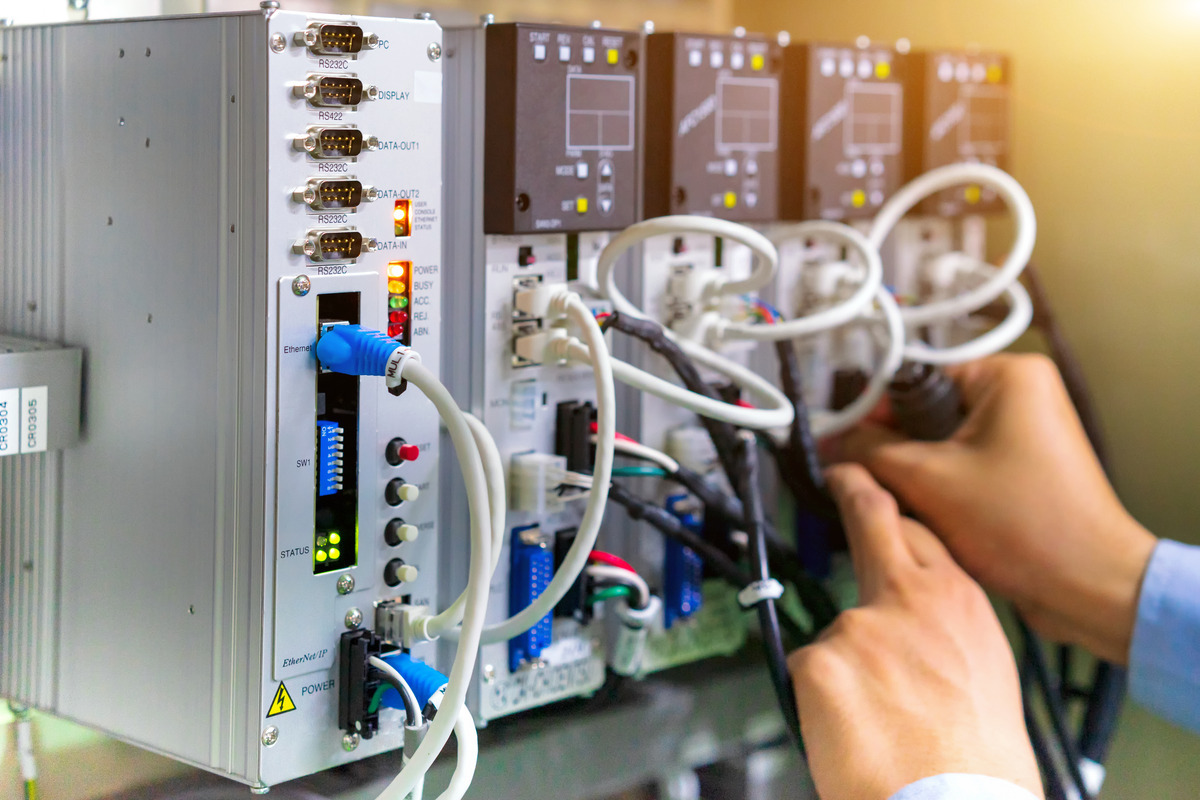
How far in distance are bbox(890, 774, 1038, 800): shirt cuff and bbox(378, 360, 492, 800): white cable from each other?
351 mm

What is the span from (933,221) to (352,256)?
0.97 m

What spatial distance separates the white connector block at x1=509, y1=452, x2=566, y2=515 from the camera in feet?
3.56

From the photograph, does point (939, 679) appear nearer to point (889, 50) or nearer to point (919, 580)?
point (919, 580)

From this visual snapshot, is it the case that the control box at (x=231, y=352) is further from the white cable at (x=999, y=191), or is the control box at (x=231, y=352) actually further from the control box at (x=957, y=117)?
the control box at (x=957, y=117)

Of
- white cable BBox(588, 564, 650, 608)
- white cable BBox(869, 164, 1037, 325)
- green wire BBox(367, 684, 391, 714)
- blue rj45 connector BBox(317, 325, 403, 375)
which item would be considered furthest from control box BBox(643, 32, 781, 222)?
green wire BBox(367, 684, 391, 714)

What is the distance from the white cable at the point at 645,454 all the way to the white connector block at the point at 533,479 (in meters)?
0.06

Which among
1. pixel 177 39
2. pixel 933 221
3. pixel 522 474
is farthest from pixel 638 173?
pixel 933 221

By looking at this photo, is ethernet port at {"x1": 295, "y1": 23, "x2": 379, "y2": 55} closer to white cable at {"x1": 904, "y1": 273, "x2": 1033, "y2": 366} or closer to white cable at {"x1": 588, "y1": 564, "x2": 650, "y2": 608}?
white cable at {"x1": 588, "y1": 564, "x2": 650, "y2": 608}

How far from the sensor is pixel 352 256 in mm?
869

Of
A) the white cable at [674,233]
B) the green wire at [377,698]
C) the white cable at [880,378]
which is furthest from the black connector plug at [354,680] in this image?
the white cable at [880,378]

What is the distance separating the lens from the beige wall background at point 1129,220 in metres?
1.41

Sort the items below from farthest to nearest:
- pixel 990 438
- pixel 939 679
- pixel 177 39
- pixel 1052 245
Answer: pixel 1052 245, pixel 990 438, pixel 939 679, pixel 177 39

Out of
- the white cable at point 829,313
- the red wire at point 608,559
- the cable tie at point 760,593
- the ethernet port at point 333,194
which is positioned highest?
the ethernet port at point 333,194

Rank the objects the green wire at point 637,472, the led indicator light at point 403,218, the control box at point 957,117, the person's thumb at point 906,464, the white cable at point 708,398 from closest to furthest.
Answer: the led indicator light at point 403,218 → the white cable at point 708,398 → the green wire at point 637,472 → the person's thumb at point 906,464 → the control box at point 957,117
